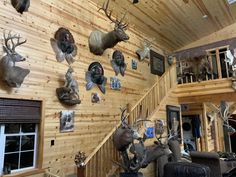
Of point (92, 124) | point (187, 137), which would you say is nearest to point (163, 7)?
point (92, 124)

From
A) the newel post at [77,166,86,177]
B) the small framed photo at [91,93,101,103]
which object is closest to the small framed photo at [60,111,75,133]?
the small framed photo at [91,93,101,103]

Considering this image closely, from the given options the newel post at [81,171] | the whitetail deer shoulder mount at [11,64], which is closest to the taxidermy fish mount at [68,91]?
the whitetail deer shoulder mount at [11,64]

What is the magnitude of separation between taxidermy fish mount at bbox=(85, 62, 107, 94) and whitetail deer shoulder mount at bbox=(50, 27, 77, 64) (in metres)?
0.59

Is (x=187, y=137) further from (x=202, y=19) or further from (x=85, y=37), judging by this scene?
(x=85, y=37)

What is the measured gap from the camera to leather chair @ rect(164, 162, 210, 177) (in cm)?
286

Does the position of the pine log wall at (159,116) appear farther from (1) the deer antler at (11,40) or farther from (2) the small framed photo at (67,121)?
(1) the deer antler at (11,40)

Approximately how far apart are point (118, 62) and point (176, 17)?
8.84 ft

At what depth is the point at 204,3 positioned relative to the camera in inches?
285

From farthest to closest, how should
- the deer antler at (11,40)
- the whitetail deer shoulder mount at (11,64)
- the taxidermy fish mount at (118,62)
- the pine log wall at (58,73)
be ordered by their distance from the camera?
the taxidermy fish mount at (118,62)
the pine log wall at (58,73)
the deer antler at (11,40)
the whitetail deer shoulder mount at (11,64)

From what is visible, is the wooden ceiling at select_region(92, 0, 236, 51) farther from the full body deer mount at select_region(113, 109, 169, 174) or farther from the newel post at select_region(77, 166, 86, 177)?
the newel post at select_region(77, 166, 86, 177)

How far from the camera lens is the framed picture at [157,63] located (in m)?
8.58

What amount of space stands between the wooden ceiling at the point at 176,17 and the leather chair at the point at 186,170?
454cm

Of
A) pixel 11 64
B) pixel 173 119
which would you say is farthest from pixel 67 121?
pixel 173 119

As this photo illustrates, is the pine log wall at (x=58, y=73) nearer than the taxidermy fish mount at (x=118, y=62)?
Yes
